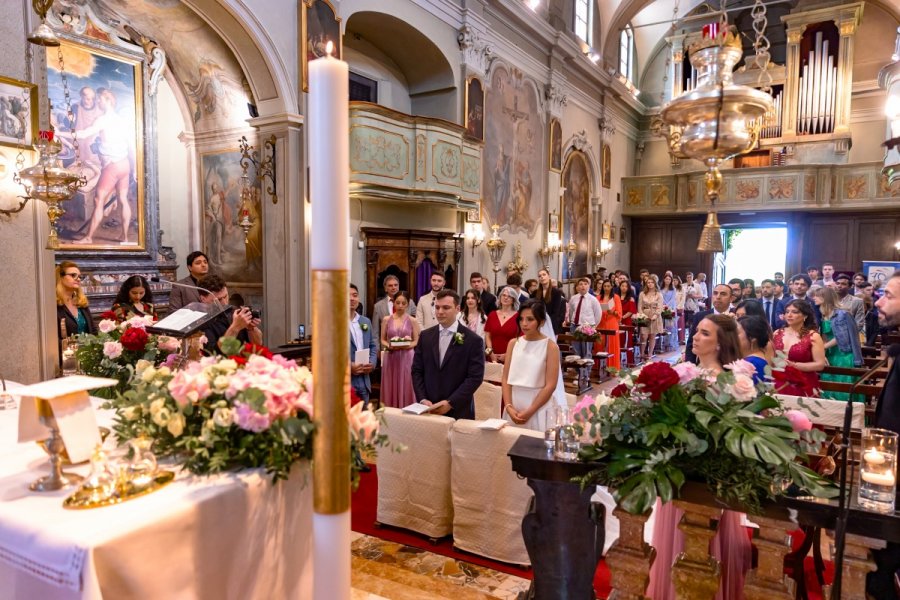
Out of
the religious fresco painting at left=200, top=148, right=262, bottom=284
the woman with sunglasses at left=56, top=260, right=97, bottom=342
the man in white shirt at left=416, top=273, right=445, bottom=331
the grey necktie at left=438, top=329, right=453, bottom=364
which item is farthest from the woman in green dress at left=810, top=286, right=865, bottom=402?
the woman with sunglasses at left=56, top=260, right=97, bottom=342

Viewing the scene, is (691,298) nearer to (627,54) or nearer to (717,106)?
(627,54)

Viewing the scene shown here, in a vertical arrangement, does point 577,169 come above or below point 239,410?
above

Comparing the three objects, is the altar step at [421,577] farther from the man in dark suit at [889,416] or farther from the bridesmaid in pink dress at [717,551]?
the man in dark suit at [889,416]

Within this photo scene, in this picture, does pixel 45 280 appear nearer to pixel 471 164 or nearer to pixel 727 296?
pixel 727 296

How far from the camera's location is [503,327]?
7.09 metres

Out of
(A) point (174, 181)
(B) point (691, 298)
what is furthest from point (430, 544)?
(B) point (691, 298)

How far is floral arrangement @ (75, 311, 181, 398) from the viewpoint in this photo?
3.30m

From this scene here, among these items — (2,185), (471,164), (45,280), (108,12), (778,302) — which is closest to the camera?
(2,185)

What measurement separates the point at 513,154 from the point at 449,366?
953cm

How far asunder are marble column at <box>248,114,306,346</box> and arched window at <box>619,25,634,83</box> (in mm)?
15246

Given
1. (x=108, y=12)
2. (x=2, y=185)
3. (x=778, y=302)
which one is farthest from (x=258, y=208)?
(x=778, y=302)

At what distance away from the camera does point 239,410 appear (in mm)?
1562

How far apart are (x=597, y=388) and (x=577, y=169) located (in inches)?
356

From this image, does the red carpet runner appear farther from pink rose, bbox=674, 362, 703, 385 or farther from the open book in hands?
pink rose, bbox=674, 362, 703, 385
